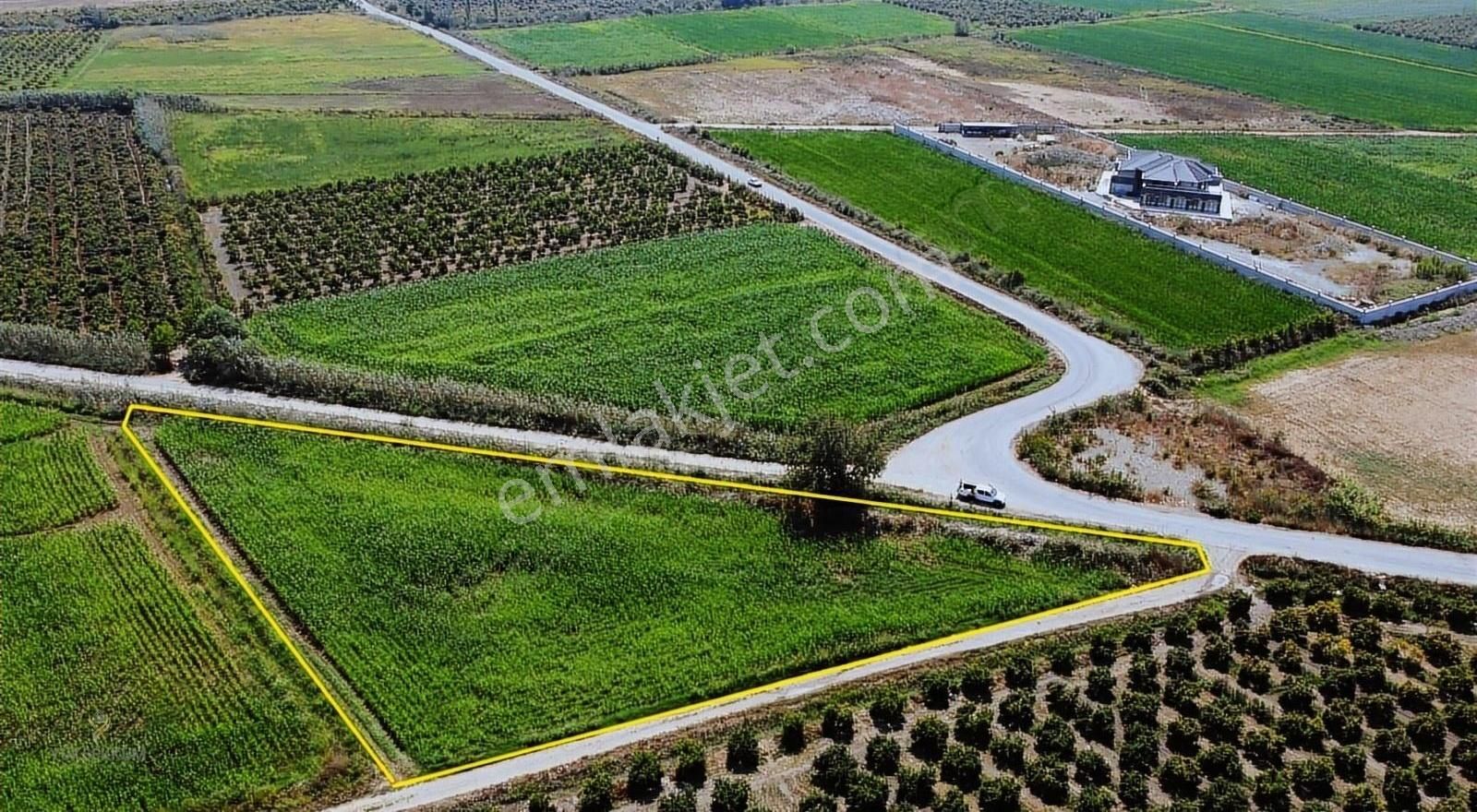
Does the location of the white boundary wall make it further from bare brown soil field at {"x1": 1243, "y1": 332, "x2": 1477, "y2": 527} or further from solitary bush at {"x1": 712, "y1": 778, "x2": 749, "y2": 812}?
solitary bush at {"x1": 712, "y1": 778, "x2": 749, "y2": 812}

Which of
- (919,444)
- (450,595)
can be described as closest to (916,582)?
(919,444)

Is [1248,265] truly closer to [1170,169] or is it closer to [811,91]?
[1170,169]

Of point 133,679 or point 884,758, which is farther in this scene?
point 133,679

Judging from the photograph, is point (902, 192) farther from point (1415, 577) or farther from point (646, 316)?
point (1415, 577)

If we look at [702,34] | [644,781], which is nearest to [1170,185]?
[644,781]

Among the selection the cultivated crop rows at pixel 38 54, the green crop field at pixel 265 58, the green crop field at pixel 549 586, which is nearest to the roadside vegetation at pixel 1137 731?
the green crop field at pixel 549 586
